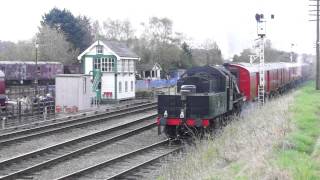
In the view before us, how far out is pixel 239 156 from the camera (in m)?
12.4

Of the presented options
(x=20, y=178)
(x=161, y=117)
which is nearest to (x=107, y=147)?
(x=161, y=117)

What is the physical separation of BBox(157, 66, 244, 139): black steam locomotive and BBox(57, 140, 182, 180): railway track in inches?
34.1

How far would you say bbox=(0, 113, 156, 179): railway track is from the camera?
543 inches

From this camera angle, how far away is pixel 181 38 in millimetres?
86500

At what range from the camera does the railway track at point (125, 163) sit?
43.3 ft

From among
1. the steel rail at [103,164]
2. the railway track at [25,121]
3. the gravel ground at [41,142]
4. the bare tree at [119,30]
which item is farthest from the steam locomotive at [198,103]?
the bare tree at [119,30]

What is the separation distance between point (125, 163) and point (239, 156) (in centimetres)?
413

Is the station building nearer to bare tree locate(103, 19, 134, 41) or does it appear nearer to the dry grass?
the dry grass

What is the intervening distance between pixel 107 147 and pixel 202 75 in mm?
4652

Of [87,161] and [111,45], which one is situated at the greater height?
[111,45]

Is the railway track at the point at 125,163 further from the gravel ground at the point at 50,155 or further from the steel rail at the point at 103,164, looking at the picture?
the gravel ground at the point at 50,155

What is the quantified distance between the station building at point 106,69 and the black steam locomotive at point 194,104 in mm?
25090

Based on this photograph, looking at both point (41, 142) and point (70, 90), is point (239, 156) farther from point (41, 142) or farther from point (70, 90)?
point (70, 90)

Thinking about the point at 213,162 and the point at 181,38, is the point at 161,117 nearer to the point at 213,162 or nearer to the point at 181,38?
the point at 213,162
